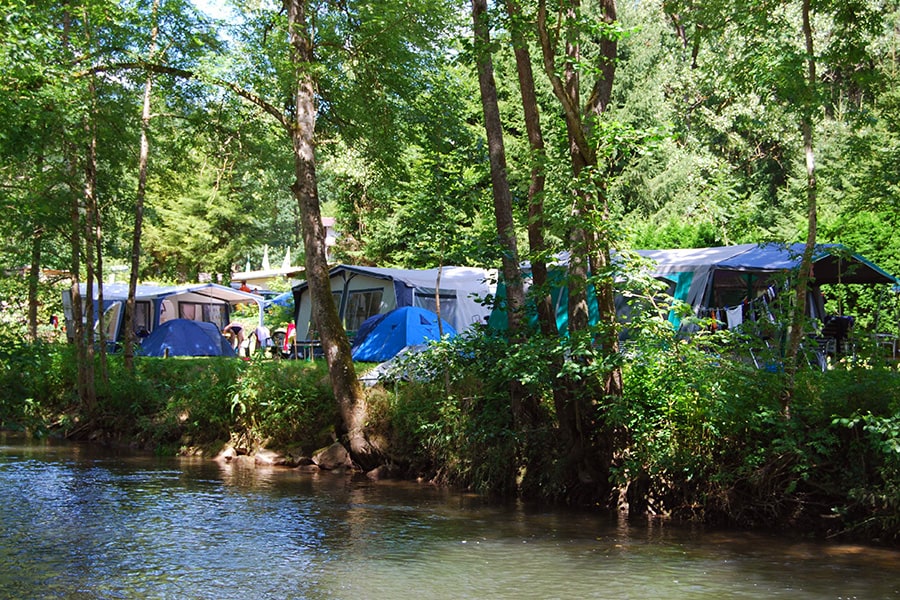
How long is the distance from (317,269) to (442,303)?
22.5 ft

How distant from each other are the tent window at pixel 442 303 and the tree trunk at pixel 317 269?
614 cm

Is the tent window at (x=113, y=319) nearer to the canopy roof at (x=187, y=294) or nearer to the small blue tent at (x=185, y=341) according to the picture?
the canopy roof at (x=187, y=294)

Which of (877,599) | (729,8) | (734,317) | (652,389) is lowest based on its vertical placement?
(877,599)

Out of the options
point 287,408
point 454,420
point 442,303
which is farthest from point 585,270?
point 442,303

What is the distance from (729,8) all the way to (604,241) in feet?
9.61

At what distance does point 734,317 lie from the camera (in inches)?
574

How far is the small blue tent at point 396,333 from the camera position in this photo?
709 inches

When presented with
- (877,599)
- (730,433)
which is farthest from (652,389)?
(877,599)

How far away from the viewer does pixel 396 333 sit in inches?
715

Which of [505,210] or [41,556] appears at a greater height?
[505,210]

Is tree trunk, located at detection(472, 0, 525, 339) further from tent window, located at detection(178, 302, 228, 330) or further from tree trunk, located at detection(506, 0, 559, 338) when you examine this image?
tent window, located at detection(178, 302, 228, 330)

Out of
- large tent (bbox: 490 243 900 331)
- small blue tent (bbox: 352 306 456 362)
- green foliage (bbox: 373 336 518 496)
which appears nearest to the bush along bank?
green foliage (bbox: 373 336 518 496)

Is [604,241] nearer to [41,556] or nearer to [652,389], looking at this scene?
[652,389]

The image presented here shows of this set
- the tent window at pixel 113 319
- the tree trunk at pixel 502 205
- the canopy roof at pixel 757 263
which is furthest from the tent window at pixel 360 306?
the tent window at pixel 113 319
